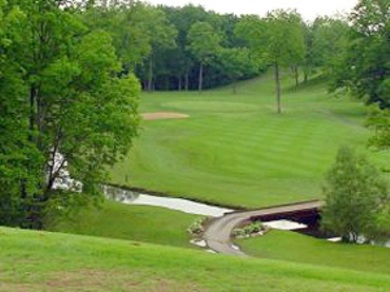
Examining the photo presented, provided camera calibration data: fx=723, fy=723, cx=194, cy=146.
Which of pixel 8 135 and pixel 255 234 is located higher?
pixel 8 135

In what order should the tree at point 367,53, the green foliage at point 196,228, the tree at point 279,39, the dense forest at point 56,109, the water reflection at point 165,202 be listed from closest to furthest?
the dense forest at point 56,109 < the green foliage at point 196,228 < the water reflection at point 165,202 < the tree at point 367,53 < the tree at point 279,39

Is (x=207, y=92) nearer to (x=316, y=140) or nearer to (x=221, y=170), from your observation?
(x=316, y=140)

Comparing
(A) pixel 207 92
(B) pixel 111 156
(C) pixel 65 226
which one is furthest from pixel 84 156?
(A) pixel 207 92

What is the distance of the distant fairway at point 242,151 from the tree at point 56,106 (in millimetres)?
11768

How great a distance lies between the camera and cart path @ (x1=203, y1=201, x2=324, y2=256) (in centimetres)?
3241

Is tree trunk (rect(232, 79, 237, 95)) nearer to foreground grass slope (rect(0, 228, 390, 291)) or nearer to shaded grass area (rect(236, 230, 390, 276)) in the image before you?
shaded grass area (rect(236, 230, 390, 276))

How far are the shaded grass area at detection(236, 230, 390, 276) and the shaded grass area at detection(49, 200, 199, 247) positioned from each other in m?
3.45

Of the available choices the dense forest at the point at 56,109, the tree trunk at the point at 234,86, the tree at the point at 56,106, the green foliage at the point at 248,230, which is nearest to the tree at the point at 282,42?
the tree trunk at the point at 234,86

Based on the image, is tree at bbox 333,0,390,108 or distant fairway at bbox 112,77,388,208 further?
tree at bbox 333,0,390,108

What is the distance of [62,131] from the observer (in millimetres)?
32438

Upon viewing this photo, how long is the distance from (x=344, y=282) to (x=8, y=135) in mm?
18123

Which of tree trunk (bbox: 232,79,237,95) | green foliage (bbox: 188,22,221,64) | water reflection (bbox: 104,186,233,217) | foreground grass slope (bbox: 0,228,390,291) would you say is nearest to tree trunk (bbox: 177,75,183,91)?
green foliage (bbox: 188,22,221,64)

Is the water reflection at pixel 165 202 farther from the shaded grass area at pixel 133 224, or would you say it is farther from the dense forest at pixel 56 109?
the dense forest at pixel 56 109

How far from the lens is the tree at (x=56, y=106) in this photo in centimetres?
2958
